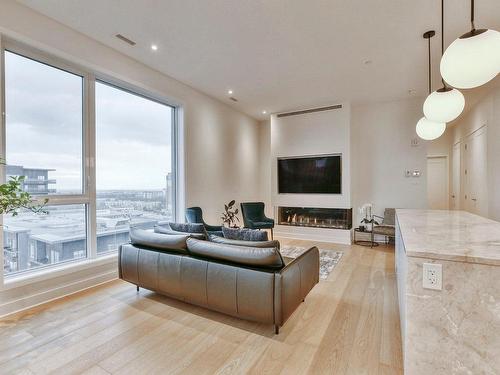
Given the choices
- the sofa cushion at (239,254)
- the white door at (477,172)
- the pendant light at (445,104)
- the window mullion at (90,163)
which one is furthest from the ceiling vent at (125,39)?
the white door at (477,172)

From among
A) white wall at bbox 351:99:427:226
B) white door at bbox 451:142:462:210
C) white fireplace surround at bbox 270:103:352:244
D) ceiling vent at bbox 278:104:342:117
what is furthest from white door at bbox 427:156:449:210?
ceiling vent at bbox 278:104:342:117

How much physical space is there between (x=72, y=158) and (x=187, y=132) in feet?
6.42

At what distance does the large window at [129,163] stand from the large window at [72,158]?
15 millimetres

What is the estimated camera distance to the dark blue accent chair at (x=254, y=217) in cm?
542

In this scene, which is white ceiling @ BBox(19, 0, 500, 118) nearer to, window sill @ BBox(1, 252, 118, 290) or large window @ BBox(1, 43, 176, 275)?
large window @ BBox(1, 43, 176, 275)

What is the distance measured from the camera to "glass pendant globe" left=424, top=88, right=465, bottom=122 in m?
2.17

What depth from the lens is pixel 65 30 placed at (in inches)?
116

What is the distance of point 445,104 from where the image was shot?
2.20 m

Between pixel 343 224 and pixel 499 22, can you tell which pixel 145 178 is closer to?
pixel 343 224

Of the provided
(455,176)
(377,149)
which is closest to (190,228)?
(377,149)

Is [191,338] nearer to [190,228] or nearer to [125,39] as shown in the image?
[190,228]

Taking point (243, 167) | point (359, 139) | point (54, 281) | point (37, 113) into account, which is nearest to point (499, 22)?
point (359, 139)

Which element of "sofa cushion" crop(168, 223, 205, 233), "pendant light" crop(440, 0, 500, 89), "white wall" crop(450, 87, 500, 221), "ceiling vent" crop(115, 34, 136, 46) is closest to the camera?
"pendant light" crop(440, 0, 500, 89)

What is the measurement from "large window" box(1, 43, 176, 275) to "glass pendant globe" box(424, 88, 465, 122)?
3.87 meters
